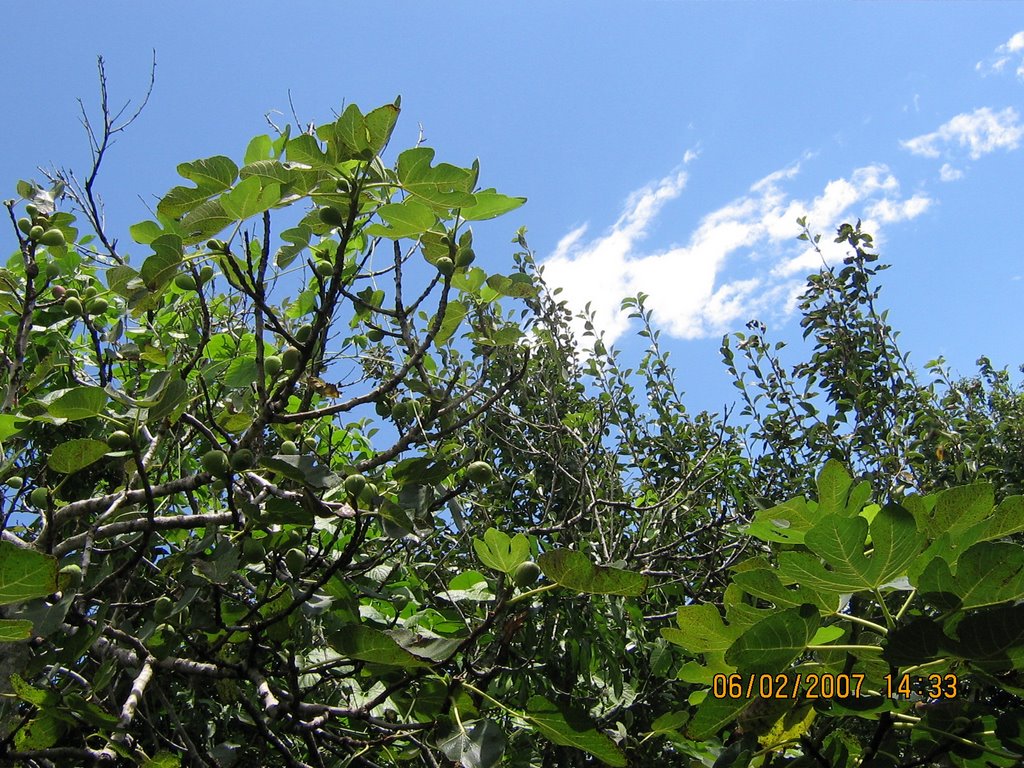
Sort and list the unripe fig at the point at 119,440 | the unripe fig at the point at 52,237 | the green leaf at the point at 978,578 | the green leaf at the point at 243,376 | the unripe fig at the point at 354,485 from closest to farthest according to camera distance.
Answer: the green leaf at the point at 978,578 < the unripe fig at the point at 354,485 < the unripe fig at the point at 119,440 < the green leaf at the point at 243,376 < the unripe fig at the point at 52,237

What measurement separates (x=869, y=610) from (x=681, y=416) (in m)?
3.49

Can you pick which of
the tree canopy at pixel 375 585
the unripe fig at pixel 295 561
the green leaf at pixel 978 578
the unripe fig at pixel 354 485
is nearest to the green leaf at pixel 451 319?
the tree canopy at pixel 375 585

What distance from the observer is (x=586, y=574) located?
1.29 m

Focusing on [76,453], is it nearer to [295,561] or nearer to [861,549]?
[295,561]

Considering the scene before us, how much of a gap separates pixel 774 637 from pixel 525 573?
17.9 inches

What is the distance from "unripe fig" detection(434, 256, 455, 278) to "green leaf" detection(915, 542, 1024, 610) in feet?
3.68

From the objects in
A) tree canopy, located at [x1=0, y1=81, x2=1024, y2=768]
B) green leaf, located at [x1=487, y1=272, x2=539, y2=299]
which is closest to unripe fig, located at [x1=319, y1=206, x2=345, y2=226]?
tree canopy, located at [x1=0, y1=81, x2=1024, y2=768]

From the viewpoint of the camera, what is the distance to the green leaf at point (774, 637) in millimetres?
1182

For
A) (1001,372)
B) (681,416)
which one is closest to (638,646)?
(681,416)

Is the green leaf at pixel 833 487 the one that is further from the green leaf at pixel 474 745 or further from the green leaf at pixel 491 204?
the green leaf at pixel 491 204

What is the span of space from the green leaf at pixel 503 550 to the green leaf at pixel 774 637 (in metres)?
0.42

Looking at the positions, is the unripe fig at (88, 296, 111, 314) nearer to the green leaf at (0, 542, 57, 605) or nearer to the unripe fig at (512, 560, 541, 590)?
the green leaf at (0, 542, 57, 605)

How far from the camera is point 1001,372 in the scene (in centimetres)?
773

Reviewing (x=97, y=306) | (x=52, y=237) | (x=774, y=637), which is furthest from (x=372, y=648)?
(x=52, y=237)
